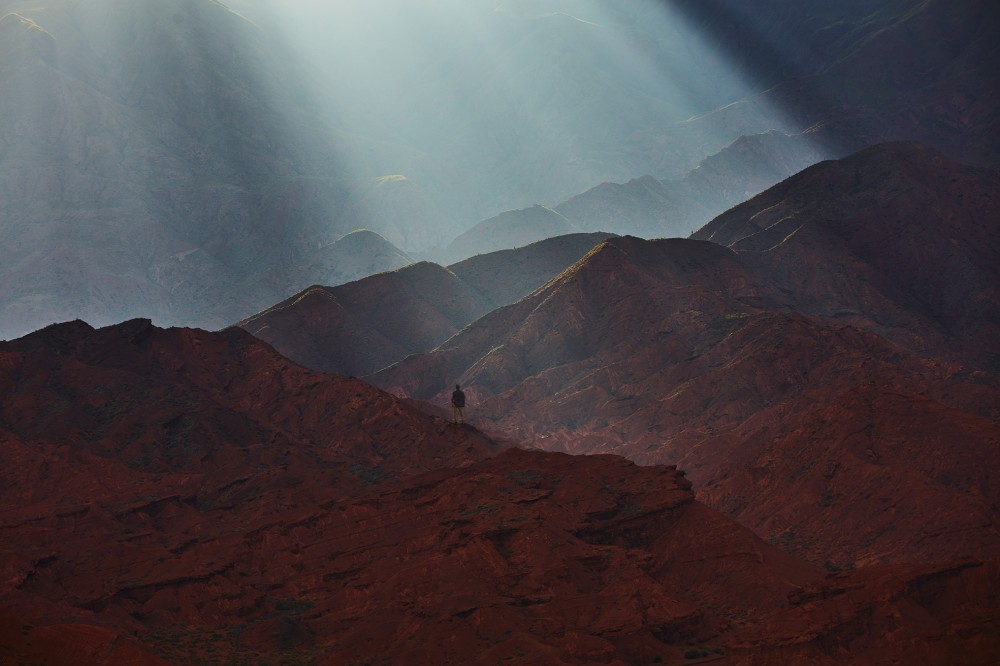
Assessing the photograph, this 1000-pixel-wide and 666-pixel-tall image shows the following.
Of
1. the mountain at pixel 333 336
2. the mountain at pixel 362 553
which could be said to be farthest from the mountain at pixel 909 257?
the mountain at pixel 362 553

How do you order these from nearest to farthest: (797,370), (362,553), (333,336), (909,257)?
(362,553) → (797,370) → (909,257) → (333,336)

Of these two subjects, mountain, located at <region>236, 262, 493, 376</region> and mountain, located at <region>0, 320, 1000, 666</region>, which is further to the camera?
mountain, located at <region>236, 262, 493, 376</region>

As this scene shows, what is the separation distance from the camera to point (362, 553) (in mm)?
77500

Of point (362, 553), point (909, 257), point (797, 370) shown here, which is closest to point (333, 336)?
point (797, 370)

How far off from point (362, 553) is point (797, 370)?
73683 mm

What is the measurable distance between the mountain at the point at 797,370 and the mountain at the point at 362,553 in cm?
1943

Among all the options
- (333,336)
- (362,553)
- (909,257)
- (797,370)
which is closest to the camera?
(362,553)

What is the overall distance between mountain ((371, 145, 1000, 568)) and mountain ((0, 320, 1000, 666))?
1943cm

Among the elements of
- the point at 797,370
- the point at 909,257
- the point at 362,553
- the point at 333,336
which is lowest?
the point at 797,370

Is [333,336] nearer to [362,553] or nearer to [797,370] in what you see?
[797,370]

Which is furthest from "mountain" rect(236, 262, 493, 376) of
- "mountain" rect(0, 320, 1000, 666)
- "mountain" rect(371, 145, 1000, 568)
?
"mountain" rect(0, 320, 1000, 666)

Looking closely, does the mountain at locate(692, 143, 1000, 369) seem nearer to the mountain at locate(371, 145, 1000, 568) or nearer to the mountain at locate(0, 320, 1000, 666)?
the mountain at locate(371, 145, 1000, 568)

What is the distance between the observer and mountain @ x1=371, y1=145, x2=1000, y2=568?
99.1 m

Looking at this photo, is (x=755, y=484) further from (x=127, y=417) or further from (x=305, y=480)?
(x=127, y=417)
